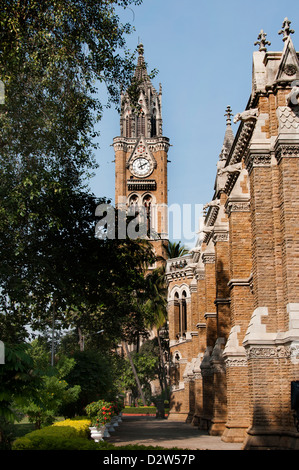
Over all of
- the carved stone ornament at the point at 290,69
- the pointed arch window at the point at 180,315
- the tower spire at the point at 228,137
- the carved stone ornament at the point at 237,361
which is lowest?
the carved stone ornament at the point at 237,361

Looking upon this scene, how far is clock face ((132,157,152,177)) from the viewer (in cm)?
9375

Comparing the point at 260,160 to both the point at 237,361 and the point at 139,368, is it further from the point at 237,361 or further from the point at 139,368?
the point at 139,368

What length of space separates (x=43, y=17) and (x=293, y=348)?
1174 cm

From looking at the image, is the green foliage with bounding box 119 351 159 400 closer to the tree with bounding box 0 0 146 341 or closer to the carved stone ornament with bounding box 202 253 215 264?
the carved stone ornament with bounding box 202 253 215 264

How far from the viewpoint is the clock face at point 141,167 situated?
308ft

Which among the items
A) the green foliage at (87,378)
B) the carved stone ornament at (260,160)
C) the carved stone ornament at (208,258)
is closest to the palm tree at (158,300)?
the carved stone ornament at (208,258)

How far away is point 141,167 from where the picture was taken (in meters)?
94.0

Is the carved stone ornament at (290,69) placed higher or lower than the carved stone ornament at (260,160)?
higher

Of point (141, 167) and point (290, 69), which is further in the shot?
point (141, 167)

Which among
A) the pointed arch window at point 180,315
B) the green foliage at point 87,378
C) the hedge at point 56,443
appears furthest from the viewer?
the pointed arch window at point 180,315

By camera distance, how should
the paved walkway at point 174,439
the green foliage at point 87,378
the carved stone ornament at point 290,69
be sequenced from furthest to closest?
the green foliage at point 87,378 → the paved walkway at point 174,439 → the carved stone ornament at point 290,69

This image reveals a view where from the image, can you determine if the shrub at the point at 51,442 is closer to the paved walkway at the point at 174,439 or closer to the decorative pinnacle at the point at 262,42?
the paved walkway at the point at 174,439

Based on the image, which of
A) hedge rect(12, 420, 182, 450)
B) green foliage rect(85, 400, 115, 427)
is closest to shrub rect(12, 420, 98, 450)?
hedge rect(12, 420, 182, 450)

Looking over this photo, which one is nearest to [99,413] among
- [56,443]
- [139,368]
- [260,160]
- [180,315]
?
[56,443]
